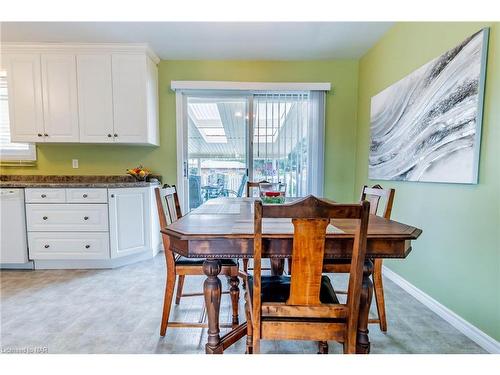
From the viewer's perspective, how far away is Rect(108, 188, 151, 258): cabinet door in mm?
2643

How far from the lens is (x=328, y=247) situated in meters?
1.08

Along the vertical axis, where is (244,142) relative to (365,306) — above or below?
above

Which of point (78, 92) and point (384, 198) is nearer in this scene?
point (384, 198)

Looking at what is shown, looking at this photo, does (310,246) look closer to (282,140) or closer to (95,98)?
(282,140)

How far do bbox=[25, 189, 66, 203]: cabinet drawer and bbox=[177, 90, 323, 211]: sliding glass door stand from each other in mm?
1282

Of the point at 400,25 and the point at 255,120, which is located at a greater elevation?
the point at 400,25

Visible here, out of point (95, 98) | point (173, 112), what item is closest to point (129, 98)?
point (95, 98)

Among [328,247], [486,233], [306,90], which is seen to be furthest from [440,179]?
[306,90]

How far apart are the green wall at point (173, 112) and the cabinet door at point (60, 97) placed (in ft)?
1.10

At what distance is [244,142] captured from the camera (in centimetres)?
339

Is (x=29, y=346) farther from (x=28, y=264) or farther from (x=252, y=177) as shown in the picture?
(x=252, y=177)

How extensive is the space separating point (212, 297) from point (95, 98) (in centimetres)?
278
